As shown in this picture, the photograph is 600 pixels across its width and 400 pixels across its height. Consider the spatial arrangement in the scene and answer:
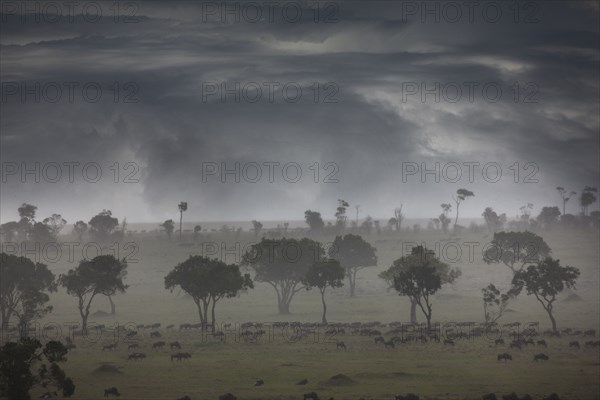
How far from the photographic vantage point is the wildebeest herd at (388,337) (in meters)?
75.4

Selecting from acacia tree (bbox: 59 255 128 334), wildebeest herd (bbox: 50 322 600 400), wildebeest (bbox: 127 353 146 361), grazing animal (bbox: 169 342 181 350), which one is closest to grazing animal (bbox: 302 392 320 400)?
wildebeest herd (bbox: 50 322 600 400)

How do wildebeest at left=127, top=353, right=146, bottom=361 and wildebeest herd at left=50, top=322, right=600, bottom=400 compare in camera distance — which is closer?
wildebeest at left=127, top=353, right=146, bottom=361

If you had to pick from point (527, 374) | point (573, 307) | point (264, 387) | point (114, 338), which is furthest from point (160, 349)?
point (573, 307)

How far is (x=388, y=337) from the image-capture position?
281ft

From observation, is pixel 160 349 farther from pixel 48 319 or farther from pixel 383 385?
pixel 48 319

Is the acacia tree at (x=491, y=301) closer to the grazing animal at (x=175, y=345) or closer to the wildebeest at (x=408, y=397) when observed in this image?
the grazing animal at (x=175, y=345)

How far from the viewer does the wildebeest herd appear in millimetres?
75375

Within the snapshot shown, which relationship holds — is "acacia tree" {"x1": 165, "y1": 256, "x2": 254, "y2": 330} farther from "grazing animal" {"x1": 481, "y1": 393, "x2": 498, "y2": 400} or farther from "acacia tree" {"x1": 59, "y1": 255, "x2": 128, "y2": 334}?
"grazing animal" {"x1": 481, "y1": 393, "x2": 498, "y2": 400}

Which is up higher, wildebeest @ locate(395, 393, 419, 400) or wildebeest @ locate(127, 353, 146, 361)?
wildebeest @ locate(127, 353, 146, 361)

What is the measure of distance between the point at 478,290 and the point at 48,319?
79.2 meters

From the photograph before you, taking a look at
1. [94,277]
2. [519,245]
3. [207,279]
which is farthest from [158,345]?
[519,245]

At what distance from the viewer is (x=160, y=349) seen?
7794cm

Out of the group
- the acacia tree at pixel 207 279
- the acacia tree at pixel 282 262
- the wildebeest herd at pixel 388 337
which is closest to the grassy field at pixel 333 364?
the wildebeest herd at pixel 388 337

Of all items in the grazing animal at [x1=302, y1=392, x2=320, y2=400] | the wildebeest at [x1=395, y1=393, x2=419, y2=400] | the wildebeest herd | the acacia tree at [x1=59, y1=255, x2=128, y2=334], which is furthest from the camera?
the acacia tree at [x1=59, y1=255, x2=128, y2=334]
